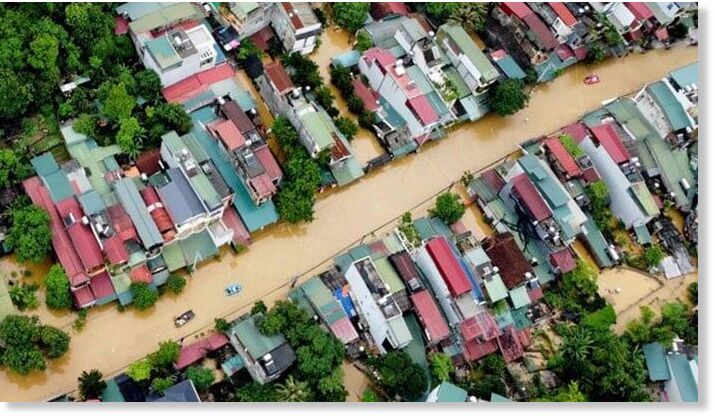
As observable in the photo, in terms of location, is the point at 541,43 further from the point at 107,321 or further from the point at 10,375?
the point at 10,375

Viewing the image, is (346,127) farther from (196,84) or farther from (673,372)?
(673,372)

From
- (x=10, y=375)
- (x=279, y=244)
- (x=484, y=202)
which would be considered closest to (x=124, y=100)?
(x=279, y=244)

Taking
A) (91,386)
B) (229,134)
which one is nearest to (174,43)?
(229,134)

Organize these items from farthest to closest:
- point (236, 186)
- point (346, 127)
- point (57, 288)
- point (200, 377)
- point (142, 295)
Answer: point (346, 127) < point (236, 186) < point (142, 295) < point (57, 288) < point (200, 377)

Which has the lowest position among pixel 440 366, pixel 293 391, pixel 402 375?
pixel 440 366

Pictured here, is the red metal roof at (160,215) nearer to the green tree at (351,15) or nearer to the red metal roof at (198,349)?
the red metal roof at (198,349)

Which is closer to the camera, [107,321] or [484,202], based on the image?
[107,321]
